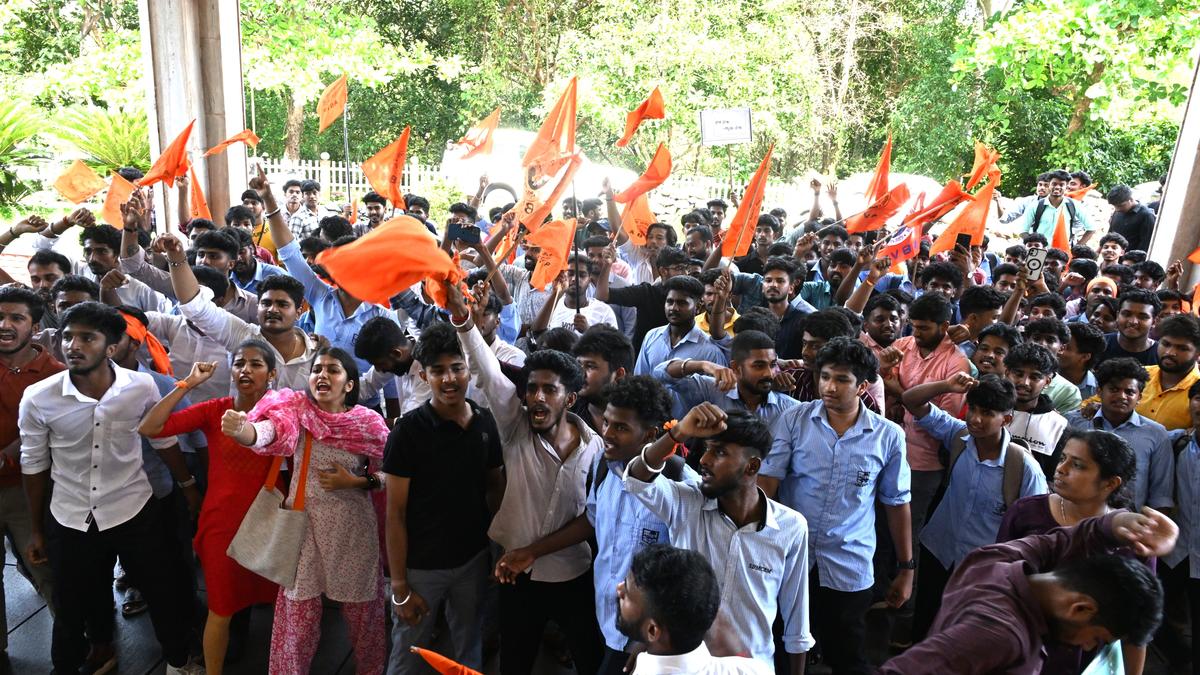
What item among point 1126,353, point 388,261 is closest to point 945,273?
point 1126,353

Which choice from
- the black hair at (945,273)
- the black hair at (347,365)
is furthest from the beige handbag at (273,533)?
the black hair at (945,273)

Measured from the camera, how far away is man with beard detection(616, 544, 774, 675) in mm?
2268

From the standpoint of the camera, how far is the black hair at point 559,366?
3.36 meters

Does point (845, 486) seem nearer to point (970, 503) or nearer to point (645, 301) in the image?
point (970, 503)

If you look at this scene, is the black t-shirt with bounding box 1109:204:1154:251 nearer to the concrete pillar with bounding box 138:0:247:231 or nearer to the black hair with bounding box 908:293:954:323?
the black hair with bounding box 908:293:954:323

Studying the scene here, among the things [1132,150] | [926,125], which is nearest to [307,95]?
[926,125]

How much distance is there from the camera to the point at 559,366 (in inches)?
132

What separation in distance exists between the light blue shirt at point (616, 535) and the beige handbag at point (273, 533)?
46.2 inches

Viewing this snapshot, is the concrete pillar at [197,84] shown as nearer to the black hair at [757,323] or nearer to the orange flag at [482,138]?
the orange flag at [482,138]

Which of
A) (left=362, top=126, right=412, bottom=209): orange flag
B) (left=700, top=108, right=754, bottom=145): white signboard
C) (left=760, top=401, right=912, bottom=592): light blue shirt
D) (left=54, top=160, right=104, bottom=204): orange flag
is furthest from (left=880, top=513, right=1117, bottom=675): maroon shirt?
(left=700, top=108, right=754, bottom=145): white signboard

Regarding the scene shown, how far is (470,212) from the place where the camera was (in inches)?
313

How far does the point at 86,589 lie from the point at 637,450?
94.6 inches

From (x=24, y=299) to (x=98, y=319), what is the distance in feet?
2.00

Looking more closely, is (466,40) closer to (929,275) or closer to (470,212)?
(470,212)
